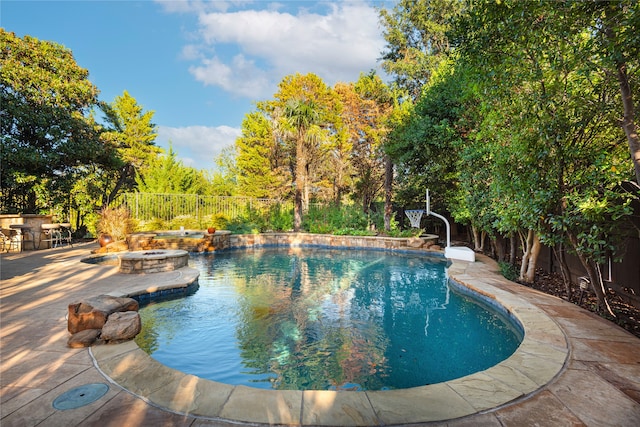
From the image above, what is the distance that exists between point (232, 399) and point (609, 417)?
268cm

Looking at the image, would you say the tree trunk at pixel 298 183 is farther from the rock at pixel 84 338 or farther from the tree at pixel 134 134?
the rock at pixel 84 338

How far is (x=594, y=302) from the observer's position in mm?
5023

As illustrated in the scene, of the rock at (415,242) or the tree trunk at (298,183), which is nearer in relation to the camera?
the rock at (415,242)

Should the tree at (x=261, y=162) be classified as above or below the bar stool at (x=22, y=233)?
above

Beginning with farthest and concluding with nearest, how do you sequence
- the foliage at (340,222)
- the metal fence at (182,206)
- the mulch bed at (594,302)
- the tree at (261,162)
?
the tree at (261,162), the foliage at (340,222), the metal fence at (182,206), the mulch bed at (594,302)

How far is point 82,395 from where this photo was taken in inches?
93.4

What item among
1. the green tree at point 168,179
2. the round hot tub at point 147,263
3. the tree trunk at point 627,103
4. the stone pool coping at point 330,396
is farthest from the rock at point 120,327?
the green tree at point 168,179

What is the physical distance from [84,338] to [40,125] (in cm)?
1150

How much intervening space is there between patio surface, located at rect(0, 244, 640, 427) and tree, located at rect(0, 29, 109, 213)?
31.3 ft

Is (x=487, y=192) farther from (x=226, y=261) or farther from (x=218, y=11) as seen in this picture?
(x=218, y=11)

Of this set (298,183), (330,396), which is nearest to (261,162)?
(298,183)

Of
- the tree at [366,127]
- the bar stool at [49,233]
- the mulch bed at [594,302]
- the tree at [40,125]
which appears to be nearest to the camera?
the mulch bed at [594,302]

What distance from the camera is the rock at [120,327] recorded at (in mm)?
3393

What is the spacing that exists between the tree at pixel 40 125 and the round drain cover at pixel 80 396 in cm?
1140
